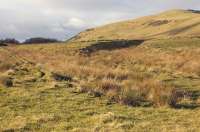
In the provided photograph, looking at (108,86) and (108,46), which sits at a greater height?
(108,86)

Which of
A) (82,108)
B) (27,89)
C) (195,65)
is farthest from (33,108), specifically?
(195,65)

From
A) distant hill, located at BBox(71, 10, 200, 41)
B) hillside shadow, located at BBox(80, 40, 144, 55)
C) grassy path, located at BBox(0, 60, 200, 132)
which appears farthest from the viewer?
distant hill, located at BBox(71, 10, 200, 41)

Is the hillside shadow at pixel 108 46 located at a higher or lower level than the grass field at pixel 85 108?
lower

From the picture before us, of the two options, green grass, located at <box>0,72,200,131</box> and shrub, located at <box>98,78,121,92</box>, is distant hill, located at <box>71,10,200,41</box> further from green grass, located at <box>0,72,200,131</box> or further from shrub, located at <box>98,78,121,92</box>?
green grass, located at <box>0,72,200,131</box>

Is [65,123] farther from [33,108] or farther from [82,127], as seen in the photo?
[33,108]

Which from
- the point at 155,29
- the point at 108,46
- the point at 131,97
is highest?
the point at 155,29

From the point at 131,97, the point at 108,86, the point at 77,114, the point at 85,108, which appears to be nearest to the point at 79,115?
the point at 77,114

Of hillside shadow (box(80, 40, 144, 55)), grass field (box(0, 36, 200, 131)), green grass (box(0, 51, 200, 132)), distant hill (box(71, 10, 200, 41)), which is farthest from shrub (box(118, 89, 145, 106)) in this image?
distant hill (box(71, 10, 200, 41))

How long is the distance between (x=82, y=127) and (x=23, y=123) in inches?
65.3

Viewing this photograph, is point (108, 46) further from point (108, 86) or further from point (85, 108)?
point (85, 108)

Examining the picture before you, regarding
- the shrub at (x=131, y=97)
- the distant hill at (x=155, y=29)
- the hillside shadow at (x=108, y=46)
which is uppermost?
the distant hill at (x=155, y=29)

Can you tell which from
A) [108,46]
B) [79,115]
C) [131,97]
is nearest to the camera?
[79,115]

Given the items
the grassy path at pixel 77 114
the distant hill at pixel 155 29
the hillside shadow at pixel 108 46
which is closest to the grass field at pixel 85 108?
the grassy path at pixel 77 114

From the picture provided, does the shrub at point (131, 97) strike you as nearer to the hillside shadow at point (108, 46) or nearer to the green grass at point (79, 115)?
the green grass at point (79, 115)
